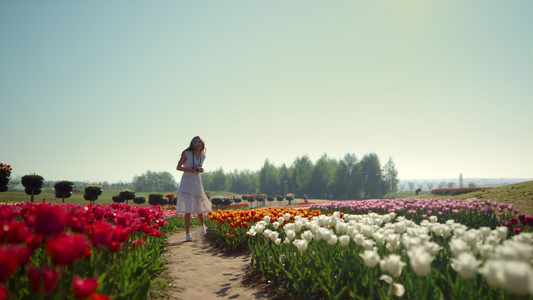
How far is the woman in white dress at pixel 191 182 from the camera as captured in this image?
833 cm

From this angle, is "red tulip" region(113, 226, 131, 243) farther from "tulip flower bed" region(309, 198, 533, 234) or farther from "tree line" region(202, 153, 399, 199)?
"tree line" region(202, 153, 399, 199)

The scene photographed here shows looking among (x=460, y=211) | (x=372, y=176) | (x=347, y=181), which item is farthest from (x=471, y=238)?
(x=372, y=176)

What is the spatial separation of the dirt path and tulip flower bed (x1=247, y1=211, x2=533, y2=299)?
0.50 metres

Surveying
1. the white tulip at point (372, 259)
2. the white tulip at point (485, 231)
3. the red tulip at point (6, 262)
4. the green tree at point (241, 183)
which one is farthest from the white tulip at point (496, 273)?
the green tree at point (241, 183)

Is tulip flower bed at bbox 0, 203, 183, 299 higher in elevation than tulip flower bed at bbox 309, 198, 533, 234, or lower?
higher

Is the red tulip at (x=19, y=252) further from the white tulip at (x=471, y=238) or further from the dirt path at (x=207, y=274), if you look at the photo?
the white tulip at (x=471, y=238)

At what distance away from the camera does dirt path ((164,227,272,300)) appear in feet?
14.3

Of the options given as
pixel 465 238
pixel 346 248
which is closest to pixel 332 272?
pixel 346 248

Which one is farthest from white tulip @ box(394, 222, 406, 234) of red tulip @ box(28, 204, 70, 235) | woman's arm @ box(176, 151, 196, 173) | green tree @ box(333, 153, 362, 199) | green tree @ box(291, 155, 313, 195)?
green tree @ box(291, 155, 313, 195)

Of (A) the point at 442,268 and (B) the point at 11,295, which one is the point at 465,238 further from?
(B) the point at 11,295

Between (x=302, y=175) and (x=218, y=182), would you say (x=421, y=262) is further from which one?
(x=218, y=182)

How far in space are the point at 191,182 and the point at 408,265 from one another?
627 centimetres

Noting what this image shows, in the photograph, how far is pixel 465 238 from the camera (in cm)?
303

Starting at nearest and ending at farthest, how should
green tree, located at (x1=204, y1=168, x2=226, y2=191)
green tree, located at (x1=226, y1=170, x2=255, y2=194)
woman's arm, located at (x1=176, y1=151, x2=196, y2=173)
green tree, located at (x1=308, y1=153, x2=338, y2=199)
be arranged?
woman's arm, located at (x1=176, y1=151, x2=196, y2=173) < green tree, located at (x1=308, y1=153, x2=338, y2=199) < green tree, located at (x1=226, y1=170, x2=255, y2=194) < green tree, located at (x1=204, y1=168, x2=226, y2=191)
